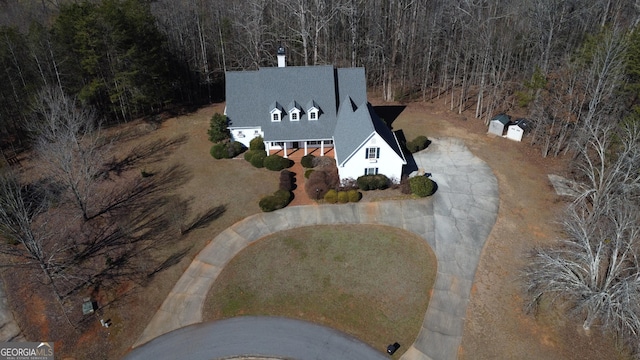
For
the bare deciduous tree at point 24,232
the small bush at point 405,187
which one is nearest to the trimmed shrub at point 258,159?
the small bush at point 405,187

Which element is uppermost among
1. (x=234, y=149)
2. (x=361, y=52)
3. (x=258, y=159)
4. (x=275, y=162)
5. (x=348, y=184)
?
(x=361, y=52)

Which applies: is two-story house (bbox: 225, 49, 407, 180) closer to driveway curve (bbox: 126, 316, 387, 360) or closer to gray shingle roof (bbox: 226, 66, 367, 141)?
gray shingle roof (bbox: 226, 66, 367, 141)

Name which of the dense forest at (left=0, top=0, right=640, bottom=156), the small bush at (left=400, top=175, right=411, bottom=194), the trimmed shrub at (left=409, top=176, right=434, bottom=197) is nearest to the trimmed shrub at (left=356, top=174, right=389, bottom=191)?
the small bush at (left=400, top=175, right=411, bottom=194)

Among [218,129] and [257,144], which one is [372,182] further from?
[218,129]

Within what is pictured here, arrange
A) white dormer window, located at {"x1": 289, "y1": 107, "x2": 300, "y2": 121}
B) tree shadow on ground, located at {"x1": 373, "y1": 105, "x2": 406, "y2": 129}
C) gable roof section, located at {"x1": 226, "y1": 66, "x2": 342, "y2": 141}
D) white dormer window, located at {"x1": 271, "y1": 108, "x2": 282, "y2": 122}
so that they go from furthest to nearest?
tree shadow on ground, located at {"x1": 373, "y1": 105, "x2": 406, "y2": 129}, gable roof section, located at {"x1": 226, "y1": 66, "x2": 342, "y2": 141}, white dormer window, located at {"x1": 289, "y1": 107, "x2": 300, "y2": 121}, white dormer window, located at {"x1": 271, "y1": 108, "x2": 282, "y2": 122}

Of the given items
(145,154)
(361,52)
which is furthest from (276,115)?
(361,52)

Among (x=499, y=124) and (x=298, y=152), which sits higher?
(x=499, y=124)
